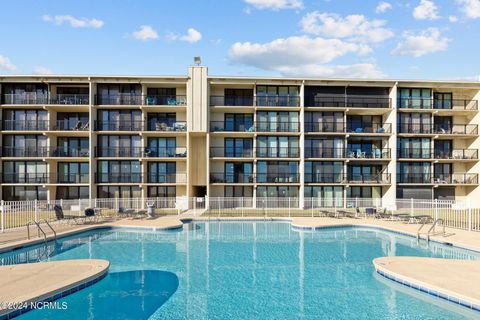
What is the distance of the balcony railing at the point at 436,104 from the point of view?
29.3 meters

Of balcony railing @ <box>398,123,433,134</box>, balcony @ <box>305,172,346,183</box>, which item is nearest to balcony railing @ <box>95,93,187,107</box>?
balcony @ <box>305,172,346,183</box>

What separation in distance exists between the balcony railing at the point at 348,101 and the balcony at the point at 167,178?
13.4 metres

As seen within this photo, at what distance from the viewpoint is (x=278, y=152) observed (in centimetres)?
2888

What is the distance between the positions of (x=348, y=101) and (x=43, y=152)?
93.2 ft

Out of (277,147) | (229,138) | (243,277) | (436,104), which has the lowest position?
(243,277)

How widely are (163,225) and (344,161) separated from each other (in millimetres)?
18079

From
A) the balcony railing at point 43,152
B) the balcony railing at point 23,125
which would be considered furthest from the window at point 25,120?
the balcony railing at point 43,152

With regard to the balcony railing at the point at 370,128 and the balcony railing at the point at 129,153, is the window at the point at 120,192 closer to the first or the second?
the balcony railing at the point at 129,153

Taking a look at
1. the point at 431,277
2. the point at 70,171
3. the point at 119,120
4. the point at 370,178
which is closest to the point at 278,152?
the point at 370,178

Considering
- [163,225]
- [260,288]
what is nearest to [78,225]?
[163,225]

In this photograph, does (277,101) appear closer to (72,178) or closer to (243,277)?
(72,178)

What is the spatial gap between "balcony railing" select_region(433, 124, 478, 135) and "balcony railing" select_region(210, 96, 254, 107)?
710 inches

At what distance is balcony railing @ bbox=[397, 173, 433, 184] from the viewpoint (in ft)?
95.4

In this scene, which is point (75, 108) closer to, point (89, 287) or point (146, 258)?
point (146, 258)
